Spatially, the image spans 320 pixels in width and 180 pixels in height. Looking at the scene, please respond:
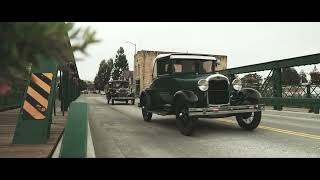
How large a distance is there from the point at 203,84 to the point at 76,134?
221 inches

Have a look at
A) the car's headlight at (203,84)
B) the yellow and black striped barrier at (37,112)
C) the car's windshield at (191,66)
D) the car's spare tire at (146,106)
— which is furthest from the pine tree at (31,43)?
the car's spare tire at (146,106)

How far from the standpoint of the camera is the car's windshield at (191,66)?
33.5 feet

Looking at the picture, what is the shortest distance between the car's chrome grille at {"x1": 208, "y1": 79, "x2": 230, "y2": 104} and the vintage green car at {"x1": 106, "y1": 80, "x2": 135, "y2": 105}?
19.9m

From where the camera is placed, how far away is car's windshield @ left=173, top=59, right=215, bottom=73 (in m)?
10.2

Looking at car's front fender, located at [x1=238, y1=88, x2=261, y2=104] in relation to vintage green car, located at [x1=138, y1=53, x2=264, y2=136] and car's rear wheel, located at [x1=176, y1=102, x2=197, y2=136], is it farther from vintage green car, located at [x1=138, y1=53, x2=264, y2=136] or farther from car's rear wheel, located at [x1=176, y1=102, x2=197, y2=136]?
car's rear wheel, located at [x1=176, y1=102, x2=197, y2=136]

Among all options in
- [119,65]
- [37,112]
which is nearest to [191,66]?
[37,112]

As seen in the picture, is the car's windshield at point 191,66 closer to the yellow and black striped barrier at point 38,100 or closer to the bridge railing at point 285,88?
the yellow and black striped barrier at point 38,100

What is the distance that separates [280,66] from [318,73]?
3849 millimetres

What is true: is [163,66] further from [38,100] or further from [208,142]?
[38,100]

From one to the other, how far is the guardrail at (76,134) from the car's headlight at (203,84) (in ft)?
17.2

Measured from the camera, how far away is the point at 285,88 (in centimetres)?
2030

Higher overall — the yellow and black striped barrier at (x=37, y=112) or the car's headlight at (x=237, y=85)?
the car's headlight at (x=237, y=85)
